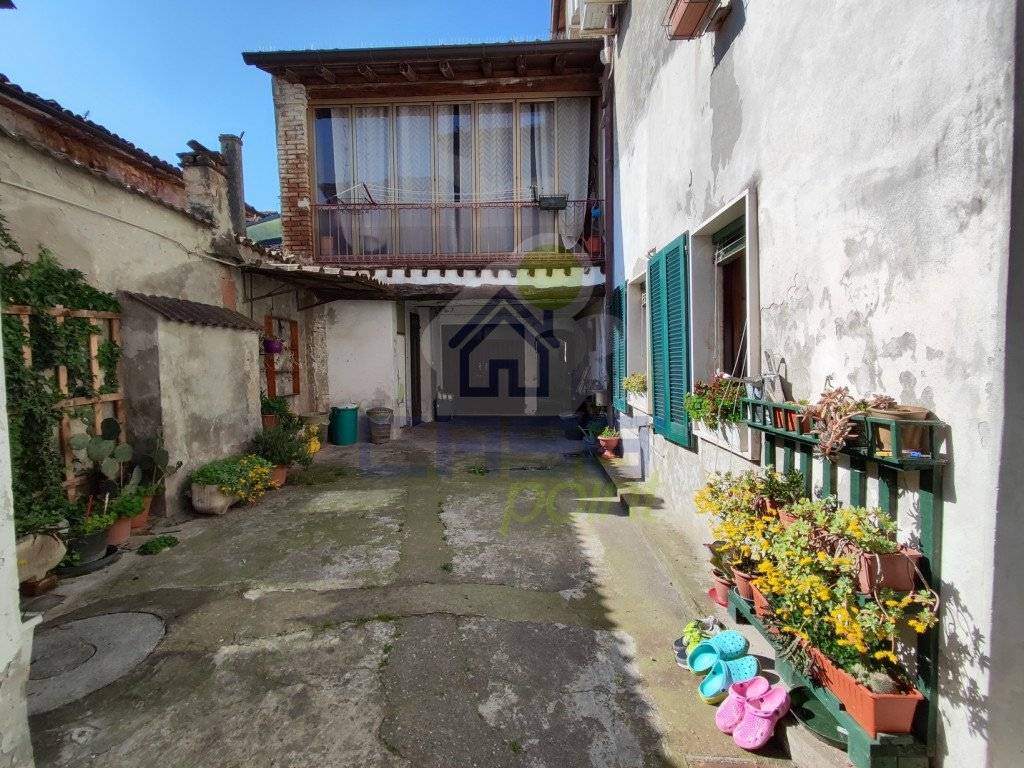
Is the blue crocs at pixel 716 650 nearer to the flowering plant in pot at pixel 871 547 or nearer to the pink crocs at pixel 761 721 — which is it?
the pink crocs at pixel 761 721

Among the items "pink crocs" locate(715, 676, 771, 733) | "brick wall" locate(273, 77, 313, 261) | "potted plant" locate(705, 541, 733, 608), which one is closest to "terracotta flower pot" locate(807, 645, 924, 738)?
"pink crocs" locate(715, 676, 771, 733)

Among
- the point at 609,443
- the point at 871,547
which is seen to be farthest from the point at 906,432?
the point at 609,443

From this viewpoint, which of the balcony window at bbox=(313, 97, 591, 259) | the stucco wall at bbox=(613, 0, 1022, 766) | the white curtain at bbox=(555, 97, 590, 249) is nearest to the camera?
the stucco wall at bbox=(613, 0, 1022, 766)

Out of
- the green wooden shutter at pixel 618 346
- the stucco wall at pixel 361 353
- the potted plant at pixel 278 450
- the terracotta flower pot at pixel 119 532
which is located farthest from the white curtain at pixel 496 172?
the terracotta flower pot at pixel 119 532

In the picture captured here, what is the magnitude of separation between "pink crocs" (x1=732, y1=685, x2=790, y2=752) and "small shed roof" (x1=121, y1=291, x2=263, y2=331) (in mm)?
5808

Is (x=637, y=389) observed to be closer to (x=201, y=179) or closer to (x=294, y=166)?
(x=201, y=179)

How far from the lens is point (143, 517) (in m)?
5.09

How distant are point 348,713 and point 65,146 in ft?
29.7

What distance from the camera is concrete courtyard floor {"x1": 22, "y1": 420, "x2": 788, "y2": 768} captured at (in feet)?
7.70

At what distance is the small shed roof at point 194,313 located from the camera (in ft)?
16.9

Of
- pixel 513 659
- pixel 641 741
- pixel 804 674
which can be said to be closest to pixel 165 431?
pixel 513 659

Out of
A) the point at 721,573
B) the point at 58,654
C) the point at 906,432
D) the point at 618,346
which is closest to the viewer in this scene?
the point at 906,432

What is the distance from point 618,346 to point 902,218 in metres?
5.60

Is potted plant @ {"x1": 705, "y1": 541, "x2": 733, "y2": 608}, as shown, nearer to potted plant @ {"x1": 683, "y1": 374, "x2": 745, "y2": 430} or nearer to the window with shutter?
potted plant @ {"x1": 683, "y1": 374, "x2": 745, "y2": 430}
